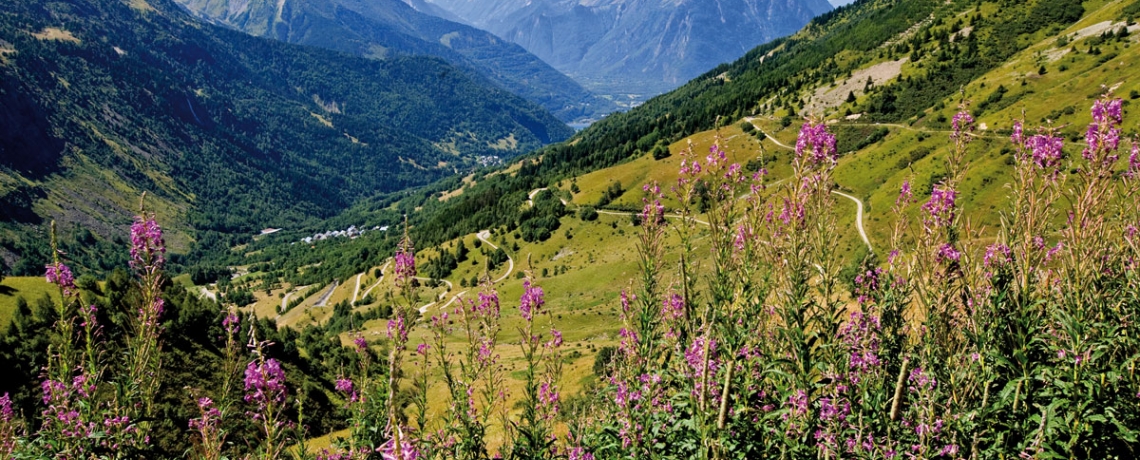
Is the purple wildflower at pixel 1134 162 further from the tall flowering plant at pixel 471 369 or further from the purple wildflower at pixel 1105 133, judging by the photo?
the tall flowering plant at pixel 471 369

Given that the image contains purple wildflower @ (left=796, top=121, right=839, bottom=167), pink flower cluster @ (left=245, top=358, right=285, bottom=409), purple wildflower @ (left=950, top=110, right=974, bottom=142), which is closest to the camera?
pink flower cluster @ (left=245, top=358, right=285, bottom=409)

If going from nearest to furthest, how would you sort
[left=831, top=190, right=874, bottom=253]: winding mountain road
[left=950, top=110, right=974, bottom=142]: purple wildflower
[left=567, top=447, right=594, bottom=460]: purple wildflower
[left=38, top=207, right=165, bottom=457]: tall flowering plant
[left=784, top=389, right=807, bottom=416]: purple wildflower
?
[left=784, top=389, right=807, bottom=416]: purple wildflower < [left=38, top=207, right=165, bottom=457]: tall flowering plant < [left=950, top=110, right=974, bottom=142]: purple wildflower < [left=567, top=447, right=594, bottom=460]: purple wildflower < [left=831, top=190, right=874, bottom=253]: winding mountain road

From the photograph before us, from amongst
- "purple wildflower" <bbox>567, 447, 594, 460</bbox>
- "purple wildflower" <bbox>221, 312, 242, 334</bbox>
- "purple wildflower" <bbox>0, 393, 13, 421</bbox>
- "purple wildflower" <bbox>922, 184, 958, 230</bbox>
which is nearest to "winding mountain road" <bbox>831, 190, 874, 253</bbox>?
"purple wildflower" <bbox>922, 184, 958, 230</bbox>

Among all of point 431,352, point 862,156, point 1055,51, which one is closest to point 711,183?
point 431,352

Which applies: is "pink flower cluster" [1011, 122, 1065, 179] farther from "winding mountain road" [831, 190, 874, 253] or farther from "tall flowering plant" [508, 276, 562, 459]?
"winding mountain road" [831, 190, 874, 253]

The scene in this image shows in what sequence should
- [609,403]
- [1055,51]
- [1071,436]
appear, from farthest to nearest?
[1055,51] → [609,403] → [1071,436]

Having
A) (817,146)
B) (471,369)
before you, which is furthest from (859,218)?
(471,369)

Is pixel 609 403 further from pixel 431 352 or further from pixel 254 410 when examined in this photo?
pixel 254 410

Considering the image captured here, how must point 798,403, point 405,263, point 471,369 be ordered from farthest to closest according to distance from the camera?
point 471,369 → point 405,263 → point 798,403

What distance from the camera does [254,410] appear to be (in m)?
6.02

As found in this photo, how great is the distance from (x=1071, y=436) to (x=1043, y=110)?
103654 millimetres

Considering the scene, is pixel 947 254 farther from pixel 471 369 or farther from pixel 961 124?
pixel 471 369

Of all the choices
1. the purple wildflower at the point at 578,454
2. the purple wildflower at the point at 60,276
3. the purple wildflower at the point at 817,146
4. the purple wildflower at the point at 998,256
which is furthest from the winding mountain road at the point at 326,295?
the purple wildflower at the point at 998,256

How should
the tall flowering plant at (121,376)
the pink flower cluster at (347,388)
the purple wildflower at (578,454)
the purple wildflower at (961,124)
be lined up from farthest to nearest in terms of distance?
the pink flower cluster at (347,388), the purple wildflower at (578,454), the purple wildflower at (961,124), the tall flowering plant at (121,376)
